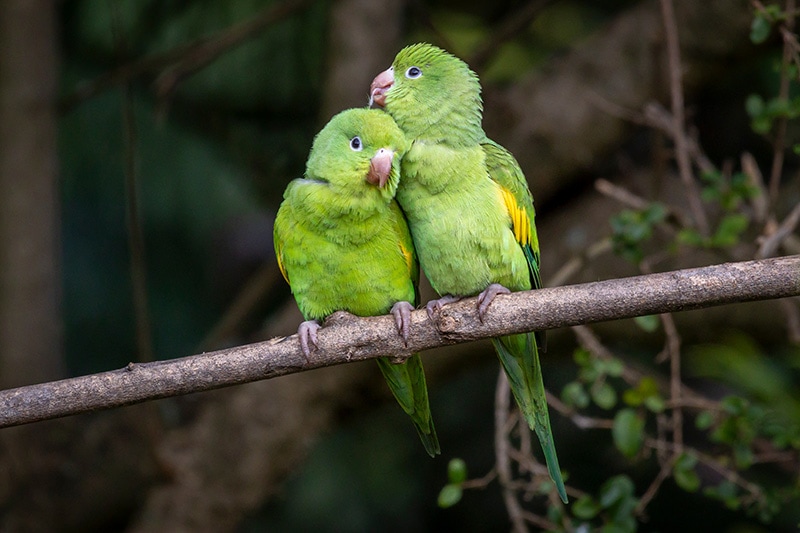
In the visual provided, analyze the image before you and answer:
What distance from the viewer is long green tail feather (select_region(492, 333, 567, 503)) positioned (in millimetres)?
2252

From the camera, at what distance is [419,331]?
1935 mm

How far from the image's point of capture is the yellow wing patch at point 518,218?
2.23 meters

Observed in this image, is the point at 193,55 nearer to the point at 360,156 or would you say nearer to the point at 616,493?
the point at 360,156

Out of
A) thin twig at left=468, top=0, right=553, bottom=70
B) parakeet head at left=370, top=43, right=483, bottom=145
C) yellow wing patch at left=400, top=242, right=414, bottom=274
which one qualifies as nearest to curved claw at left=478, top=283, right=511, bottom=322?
yellow wing patch at left=400, top=242, right=414, bottom=274

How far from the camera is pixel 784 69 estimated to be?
229 centimetres

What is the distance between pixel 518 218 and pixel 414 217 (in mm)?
271

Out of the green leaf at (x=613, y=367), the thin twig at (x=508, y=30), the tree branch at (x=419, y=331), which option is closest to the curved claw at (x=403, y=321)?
the tree branch at (x=419, y=331)

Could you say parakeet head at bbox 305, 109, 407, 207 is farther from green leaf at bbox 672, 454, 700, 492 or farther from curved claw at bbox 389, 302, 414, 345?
green leaf at bbox 672, 454, 700, 492

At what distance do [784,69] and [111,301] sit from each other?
3.30m

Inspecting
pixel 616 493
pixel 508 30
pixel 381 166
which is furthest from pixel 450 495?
pixel 508 30

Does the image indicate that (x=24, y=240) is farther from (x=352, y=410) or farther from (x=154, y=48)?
(x=352, y=410)

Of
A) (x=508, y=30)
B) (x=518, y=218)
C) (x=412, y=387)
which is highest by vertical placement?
(x=508, y=30)

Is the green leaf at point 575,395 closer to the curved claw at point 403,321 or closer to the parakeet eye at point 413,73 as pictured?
the curved claw at point 403,321

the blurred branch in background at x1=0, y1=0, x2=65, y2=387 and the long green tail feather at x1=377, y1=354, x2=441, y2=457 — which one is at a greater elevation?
the blurred branch in background at x1=0, y1=0, x2=65, y2=387
